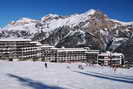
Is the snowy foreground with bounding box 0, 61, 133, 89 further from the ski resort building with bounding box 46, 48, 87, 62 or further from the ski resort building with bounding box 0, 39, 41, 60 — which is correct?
the ski resort building with bounding box 46, 48, 87, 62

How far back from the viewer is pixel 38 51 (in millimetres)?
157875

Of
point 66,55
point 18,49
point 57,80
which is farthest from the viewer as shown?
point 66,55

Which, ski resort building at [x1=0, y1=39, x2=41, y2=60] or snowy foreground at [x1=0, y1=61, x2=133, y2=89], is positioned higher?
ski resort building at [x1=0, y1=39, x2=41, y2=60]

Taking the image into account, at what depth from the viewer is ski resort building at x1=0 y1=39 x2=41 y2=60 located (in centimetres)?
13538

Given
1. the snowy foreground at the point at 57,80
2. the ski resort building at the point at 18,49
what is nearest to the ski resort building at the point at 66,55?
the ski resort building at the point at 18,49

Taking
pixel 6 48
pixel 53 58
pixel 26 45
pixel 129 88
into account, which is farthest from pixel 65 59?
pixel 129 88

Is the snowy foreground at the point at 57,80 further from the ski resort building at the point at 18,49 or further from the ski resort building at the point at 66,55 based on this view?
the ski resort building at the point at 66,55

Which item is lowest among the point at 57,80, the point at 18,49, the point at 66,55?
the point at 66,55

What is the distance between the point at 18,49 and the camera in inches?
5640

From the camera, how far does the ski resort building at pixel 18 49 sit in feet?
444

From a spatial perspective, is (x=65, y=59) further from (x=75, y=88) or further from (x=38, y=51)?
(x=75, y=88)

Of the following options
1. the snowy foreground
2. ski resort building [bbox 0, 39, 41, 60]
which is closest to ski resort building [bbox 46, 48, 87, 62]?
ski resort building [bbox 0, 39, 41, 60]

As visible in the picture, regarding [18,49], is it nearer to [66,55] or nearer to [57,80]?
[66,55]

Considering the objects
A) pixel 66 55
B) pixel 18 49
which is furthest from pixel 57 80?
pixel 66 55
